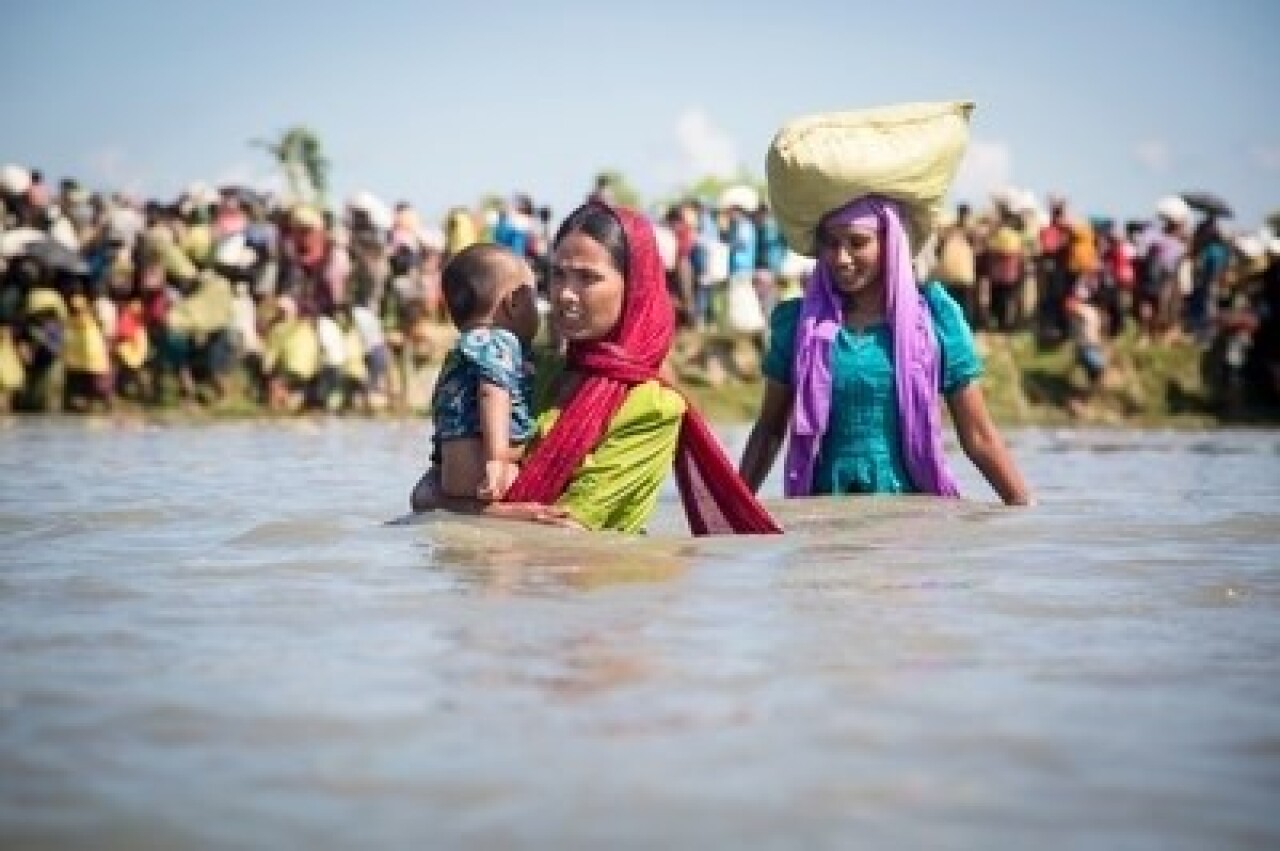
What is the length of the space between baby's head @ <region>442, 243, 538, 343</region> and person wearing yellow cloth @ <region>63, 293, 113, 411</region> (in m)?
12.8

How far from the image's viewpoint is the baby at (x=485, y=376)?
4793mm

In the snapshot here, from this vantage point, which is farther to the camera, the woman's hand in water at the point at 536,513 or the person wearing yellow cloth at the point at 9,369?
the person wearing yellow cloth at the point at 9,369

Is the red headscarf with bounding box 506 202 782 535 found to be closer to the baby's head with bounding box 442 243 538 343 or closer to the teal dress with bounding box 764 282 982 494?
the baby's head with bounding box 442 243 538 343

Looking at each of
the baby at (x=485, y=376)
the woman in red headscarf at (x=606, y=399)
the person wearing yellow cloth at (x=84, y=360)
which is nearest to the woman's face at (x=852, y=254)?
the woman in red headscarf at (x=606, y=399)

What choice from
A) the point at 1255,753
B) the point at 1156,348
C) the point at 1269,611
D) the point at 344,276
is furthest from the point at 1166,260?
the point at 1255,753

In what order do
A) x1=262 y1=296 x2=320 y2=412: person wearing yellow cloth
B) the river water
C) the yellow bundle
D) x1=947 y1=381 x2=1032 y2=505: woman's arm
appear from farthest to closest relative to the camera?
x1=262 y1=296 x2=320 y2=412: person wearing yellow cloth
x1=947 y1=381 x2=1032 y2=505: woman's arm
the yellow bundle
the river water

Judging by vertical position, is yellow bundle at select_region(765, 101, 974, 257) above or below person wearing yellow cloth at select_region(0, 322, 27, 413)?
above

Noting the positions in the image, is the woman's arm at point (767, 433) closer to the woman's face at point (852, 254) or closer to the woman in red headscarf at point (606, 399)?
the woman's face at point (852, 254)

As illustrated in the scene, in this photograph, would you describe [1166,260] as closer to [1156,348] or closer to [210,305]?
[1156,348]

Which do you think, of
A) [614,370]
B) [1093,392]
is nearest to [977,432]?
[614,370]

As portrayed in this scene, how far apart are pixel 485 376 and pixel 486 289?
257 mm

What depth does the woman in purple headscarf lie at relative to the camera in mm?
5734

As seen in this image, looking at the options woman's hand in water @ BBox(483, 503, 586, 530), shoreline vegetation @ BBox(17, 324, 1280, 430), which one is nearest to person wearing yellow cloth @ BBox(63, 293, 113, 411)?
shoreline vegetation @ BBox(17, 324, 1280, 430)

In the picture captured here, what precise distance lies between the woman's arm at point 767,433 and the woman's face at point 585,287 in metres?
1.16
